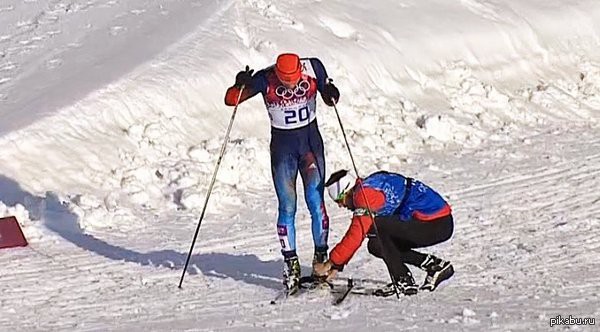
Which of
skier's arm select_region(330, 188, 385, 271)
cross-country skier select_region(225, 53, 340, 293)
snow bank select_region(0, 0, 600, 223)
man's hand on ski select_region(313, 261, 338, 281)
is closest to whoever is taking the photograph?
skier's arm select_region(330, 188, 385, 271)

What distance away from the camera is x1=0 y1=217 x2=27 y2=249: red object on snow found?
A: 32.8 ft

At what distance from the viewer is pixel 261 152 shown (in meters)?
12.7

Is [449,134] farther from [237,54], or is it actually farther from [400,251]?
[400,251]

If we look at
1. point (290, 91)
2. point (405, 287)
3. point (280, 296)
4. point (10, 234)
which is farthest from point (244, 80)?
point (10, 234)

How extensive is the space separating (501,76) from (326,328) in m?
10.3

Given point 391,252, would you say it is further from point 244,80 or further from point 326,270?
point 244,80

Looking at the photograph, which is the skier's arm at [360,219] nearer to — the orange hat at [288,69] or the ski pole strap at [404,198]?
the ski pole strap at [404,198]

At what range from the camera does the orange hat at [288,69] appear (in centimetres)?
827

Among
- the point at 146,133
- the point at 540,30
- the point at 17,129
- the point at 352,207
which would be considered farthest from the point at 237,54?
the point at 352,207

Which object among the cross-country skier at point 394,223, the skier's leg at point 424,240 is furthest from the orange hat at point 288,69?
the skier's leg at point 424,240

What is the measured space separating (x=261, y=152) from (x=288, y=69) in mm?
4478

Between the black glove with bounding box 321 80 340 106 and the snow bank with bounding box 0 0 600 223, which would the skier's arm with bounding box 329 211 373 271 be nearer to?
the black glove with bounding box 321 80 340 106

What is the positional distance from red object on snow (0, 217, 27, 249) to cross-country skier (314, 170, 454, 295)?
124 inches

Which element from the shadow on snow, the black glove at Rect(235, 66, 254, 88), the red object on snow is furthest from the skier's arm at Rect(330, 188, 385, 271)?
the red object on snow
